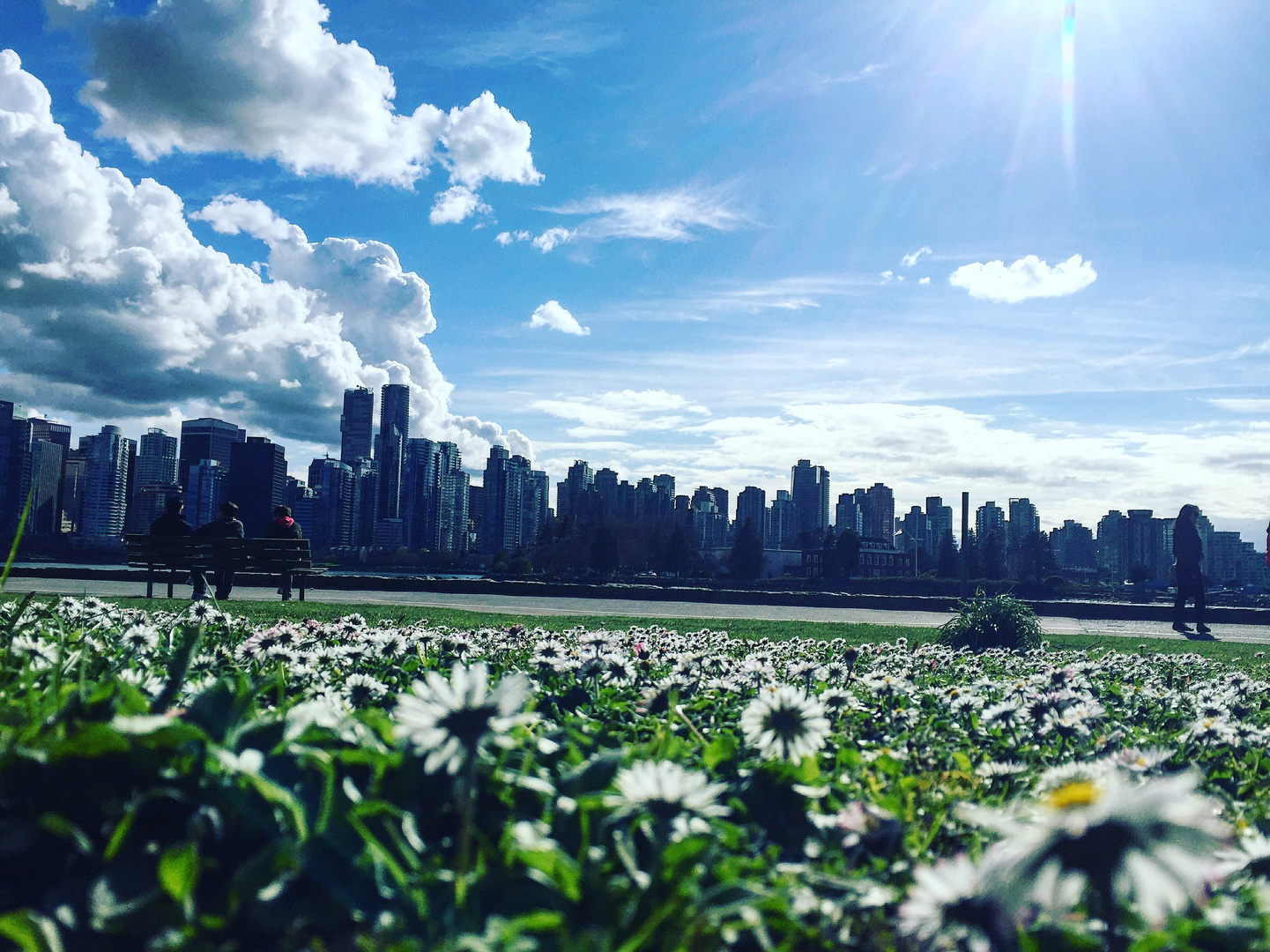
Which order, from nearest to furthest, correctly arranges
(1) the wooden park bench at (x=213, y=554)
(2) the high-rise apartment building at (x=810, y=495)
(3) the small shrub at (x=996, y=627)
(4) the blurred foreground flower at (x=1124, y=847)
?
(4) the blurred foreground flower at (x=1124, y=847) → (3) the small shrub at (x=996, y=627) → (1) the wooden park bench at (x=213, y=554) → (2) the high-rise apartment building at (x=810, y=495)

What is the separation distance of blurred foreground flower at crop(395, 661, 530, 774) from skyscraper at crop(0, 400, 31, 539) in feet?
180

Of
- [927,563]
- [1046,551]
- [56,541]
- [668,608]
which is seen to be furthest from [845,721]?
[927,563]

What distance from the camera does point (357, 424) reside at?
7313 inches

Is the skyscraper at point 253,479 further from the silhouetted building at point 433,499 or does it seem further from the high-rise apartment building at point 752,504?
the high-rise apartment building at point 752,504

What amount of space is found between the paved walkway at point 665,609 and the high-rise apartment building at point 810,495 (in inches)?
6159

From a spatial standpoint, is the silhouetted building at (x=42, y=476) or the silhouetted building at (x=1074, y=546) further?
the silhouetted building at (x=1074, y=546)

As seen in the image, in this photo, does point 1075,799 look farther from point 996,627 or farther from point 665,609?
point 665,609

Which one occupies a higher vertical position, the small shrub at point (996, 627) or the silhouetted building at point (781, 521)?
the silhouetted building at point (781, 521)

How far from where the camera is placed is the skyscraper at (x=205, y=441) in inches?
4077

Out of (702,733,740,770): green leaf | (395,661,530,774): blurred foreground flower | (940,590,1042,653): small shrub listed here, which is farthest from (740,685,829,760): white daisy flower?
(940,590,1042,653): small shrub

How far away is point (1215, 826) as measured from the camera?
3.10 ft

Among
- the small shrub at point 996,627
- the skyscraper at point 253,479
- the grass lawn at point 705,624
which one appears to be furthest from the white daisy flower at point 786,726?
the skyscraper at point 253,479

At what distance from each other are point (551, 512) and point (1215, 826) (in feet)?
517

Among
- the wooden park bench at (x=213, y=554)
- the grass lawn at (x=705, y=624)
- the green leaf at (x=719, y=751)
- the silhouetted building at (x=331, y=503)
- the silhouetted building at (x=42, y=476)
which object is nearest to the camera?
the green leaf at (x=719, y=751)
